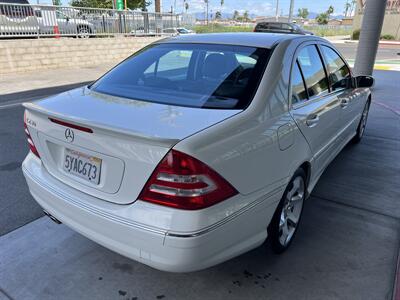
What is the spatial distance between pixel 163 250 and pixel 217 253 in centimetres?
32

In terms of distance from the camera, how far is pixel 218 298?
238cm

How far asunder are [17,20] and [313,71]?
11048 millimetres

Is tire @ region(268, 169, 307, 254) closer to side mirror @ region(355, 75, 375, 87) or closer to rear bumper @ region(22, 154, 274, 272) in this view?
rear bumper @ region(22, 154, 274, 272)

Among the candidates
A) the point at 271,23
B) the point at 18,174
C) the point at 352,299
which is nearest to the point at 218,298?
the point at 352,299

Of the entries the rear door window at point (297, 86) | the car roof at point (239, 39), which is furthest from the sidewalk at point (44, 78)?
the rear door window at point (297, 86)

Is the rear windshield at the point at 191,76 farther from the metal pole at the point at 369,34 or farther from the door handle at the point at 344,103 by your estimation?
the metal pole at the point at 369,34

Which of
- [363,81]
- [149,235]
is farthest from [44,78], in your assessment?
[149,235]

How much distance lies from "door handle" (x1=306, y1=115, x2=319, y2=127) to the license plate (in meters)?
1.58

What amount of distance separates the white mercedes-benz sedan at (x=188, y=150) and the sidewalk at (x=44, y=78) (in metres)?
7.15

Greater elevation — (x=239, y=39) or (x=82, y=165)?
(x=239, y=39)

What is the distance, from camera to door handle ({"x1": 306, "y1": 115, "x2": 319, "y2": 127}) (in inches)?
110

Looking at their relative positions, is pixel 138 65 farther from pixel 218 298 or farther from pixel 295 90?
pixel 218 298

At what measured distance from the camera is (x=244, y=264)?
271cm

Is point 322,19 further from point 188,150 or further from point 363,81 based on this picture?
point 188,150
